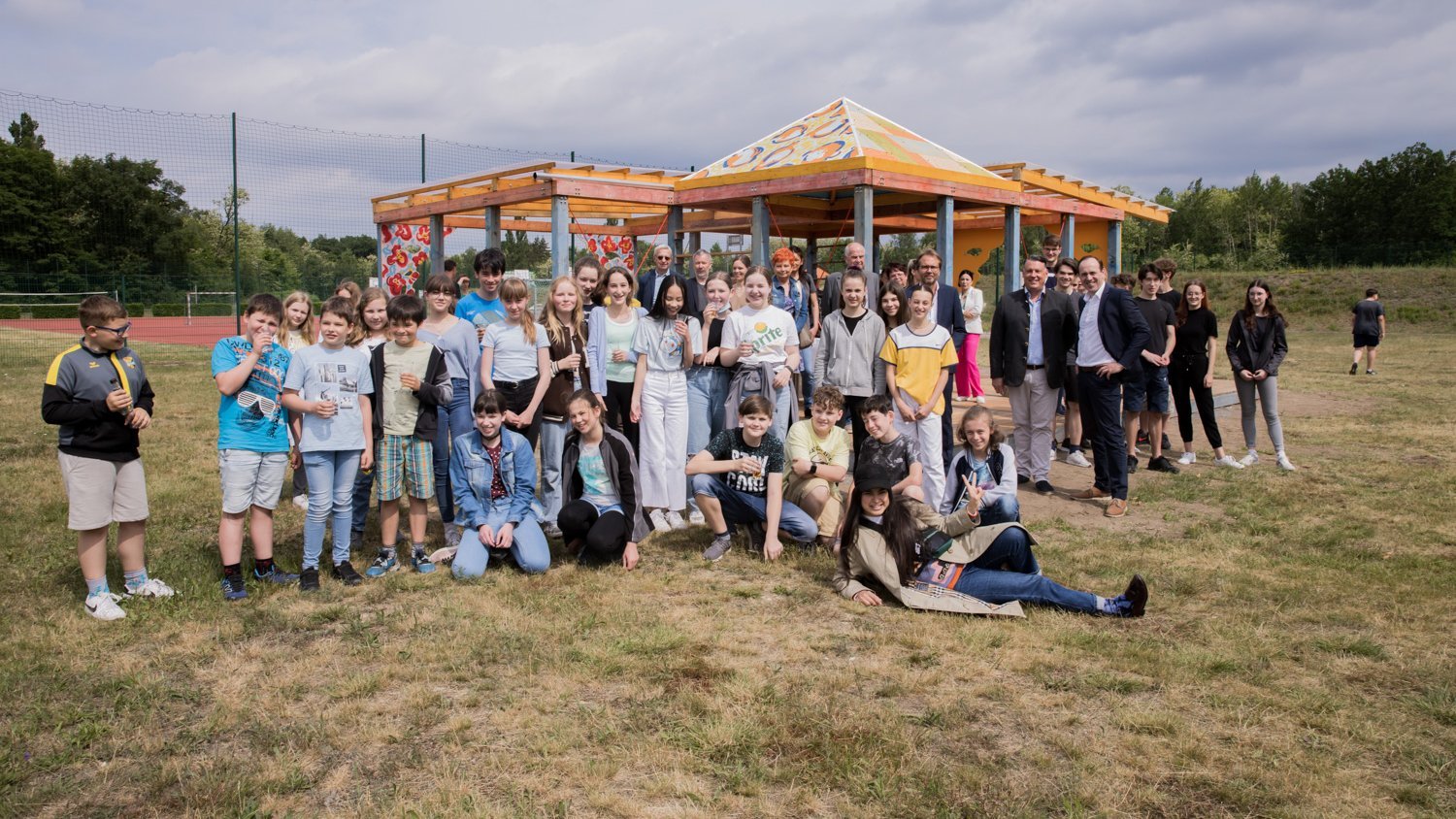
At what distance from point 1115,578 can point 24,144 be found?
56375mm

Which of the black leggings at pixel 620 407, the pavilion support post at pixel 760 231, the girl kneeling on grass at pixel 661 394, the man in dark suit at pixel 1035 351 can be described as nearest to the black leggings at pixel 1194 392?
the man in dark suit at pixel 1035 351

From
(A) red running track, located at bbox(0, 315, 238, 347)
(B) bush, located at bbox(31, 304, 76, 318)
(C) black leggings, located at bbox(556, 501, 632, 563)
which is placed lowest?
(C) black leggings, located at bbox(556, 501, 632, 563)

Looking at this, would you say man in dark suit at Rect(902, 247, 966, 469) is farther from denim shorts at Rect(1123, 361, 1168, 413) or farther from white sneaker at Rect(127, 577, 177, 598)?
white sneaker at Rect(127, 577, 177, 598)

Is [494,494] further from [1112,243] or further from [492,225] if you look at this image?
[1112,243]

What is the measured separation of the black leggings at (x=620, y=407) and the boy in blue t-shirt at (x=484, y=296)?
2.87ft

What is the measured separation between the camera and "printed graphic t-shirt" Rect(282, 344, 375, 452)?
190 inches

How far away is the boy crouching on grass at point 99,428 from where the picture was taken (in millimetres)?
4309

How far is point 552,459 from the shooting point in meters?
6.01

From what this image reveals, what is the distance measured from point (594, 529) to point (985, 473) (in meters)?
2.21

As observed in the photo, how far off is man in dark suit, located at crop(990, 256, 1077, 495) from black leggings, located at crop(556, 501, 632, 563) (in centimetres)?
344

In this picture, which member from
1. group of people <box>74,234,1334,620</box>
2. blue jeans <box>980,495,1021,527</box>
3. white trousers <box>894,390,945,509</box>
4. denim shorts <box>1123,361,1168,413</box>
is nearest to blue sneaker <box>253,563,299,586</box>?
group of people <box>74,234,1334,620</box>

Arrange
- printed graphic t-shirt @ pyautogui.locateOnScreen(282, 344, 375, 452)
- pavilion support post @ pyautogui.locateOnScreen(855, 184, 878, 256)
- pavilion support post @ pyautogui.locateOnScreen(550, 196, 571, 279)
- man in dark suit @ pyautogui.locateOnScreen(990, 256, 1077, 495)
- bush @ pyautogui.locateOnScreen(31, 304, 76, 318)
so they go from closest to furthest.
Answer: printed graphic t-shirt @ pyautogui.locateOnScreen(282, 344, 375, 452) < man in dark suit @ pyautogui.locateOnScreen(990, 256, 1077, 495) < pavilion support post @ pyautogui.locateOnScreen(855, 184, 878, 256) < pavilion support post @ pyautogui.locateOnScreen(550, 196, 571, 279) < bush @ pyautogui.locateOnScreen(31, 304, 76, 318)

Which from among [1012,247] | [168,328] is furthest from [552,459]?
[168,328]

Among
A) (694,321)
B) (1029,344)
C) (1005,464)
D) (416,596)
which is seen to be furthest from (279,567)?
(1029,344)
